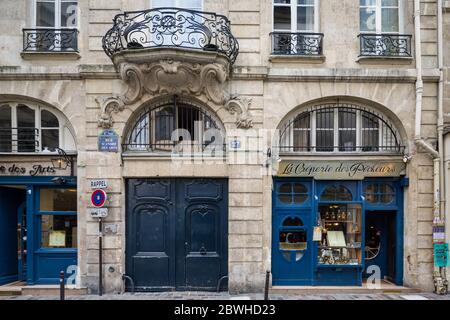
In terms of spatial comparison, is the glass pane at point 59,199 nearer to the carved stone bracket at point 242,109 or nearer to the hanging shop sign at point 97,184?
the hanging shop sign at point 97,184

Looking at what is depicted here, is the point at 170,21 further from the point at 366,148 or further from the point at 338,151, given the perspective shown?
the point at 366,148

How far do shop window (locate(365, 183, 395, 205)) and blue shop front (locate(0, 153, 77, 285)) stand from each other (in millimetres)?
7053

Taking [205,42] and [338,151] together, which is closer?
[205,42]

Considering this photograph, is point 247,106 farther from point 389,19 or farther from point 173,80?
point 389,19

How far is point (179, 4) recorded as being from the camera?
8.72 metres

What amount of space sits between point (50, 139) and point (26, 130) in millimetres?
583

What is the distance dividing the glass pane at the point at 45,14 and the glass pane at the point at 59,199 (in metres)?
3.99

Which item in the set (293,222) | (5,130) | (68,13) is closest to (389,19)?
(293,222)

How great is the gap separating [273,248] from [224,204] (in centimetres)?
157

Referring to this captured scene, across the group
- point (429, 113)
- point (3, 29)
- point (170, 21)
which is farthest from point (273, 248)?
point (3, 29)

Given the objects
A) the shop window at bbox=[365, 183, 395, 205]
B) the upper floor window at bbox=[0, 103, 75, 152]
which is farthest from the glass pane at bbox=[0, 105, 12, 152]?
the shop window at bbox=[365, 183, 395, 205]

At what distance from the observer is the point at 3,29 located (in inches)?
335

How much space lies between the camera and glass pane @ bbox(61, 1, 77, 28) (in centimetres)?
869

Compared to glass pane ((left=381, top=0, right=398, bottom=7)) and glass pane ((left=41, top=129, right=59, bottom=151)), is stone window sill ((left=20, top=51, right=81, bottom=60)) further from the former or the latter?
glass pane ((left=381, top=0, right=398, bottom=7))
